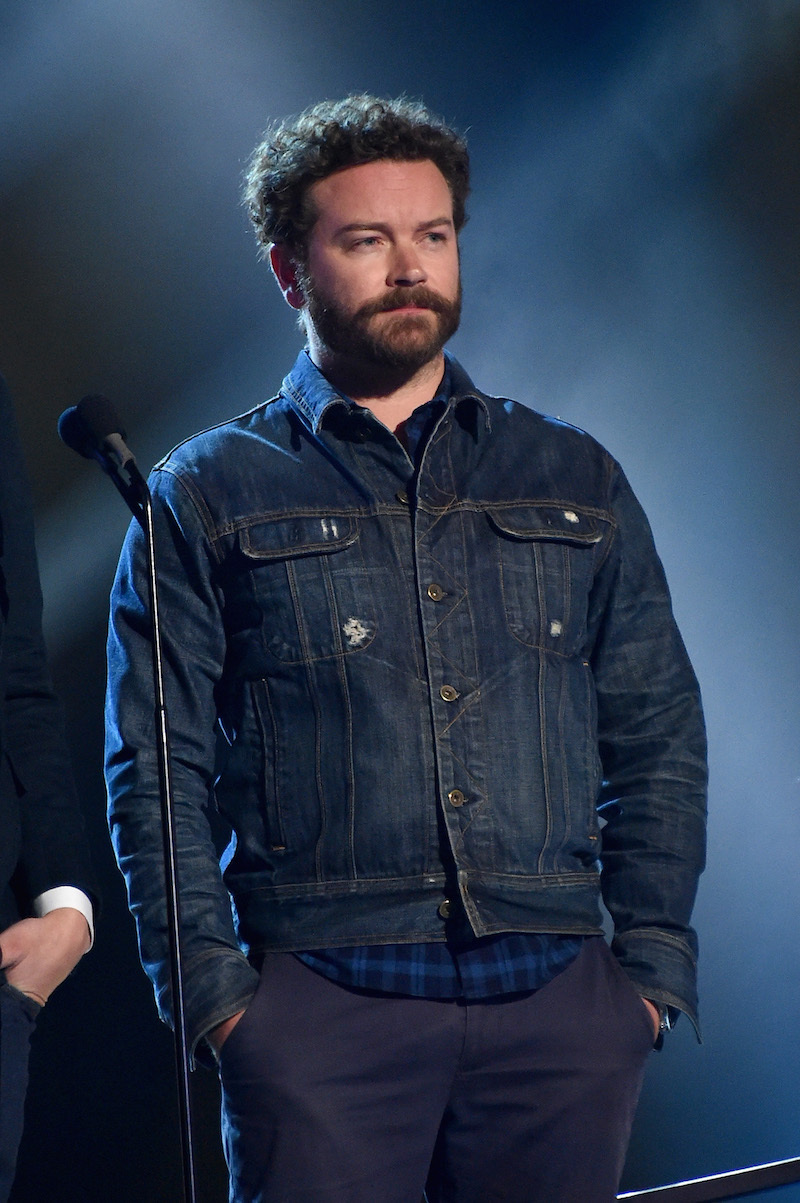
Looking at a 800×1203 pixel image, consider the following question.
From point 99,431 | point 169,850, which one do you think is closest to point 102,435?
point 99,431

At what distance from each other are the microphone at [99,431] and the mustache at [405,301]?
22.0 inches

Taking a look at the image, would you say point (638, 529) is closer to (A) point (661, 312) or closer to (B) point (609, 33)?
(A) point (661, 312)

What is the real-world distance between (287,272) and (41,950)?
123 cm

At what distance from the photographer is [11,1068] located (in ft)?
4.28

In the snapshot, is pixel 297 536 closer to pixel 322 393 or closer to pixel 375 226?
pixel 322 393

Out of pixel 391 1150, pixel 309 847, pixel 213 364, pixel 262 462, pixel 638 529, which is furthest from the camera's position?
pixel 213 364

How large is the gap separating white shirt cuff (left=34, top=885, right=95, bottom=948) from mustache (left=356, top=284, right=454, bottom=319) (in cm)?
99

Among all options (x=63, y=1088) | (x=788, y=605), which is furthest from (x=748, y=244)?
(x=63, y=1088)

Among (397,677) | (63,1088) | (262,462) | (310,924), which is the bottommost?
(63,1088)

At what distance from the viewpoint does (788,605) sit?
288cm

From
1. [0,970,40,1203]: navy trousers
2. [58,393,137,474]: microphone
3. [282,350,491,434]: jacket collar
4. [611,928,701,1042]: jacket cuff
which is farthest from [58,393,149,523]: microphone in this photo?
[611,928,701,1042]: jacket cuff

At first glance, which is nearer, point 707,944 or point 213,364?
point 213,364

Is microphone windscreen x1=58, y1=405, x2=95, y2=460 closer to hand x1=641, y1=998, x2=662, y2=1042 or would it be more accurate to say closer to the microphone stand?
the microphone stand

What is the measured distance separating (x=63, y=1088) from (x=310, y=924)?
953 mm
